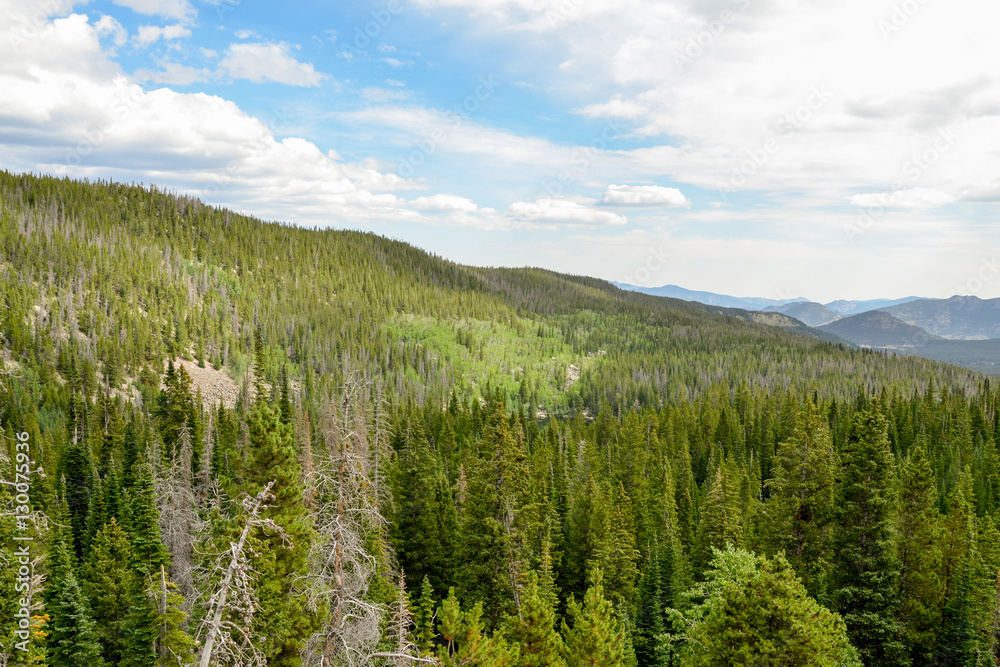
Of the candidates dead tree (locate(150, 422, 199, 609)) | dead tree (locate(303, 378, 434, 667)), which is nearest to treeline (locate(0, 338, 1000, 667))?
dead tree (locate(303, 378, 434, 667))

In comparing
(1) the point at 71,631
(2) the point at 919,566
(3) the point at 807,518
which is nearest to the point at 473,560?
(3) the point at 807,518

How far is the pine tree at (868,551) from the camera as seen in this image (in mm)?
25969

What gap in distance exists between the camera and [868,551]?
26.8 meters

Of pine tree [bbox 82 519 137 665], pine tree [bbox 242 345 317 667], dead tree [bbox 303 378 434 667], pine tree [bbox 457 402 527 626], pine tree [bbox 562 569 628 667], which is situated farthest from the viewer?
pine tree [bbox 82 519 137 665]

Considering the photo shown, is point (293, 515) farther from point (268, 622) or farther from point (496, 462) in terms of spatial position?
point (496, 462)

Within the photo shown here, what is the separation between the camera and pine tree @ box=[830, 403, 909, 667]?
2597 cm

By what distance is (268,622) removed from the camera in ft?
66.9

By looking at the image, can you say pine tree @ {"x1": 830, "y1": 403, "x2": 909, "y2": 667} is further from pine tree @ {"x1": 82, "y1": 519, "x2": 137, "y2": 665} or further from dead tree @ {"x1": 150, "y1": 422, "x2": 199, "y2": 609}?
pine tree @ {"x1": 82, "y1": 519, "x2": 137, "y2": 665}

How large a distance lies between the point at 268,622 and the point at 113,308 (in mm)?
170636

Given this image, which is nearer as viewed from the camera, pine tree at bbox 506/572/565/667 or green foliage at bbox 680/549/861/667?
green foliage at bbox 680/549/861/667

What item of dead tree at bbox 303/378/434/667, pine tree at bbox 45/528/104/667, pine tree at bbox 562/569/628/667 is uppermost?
dead tree at bbox 303/378/434/667

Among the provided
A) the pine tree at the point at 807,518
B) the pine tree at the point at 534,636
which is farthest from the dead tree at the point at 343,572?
the pine tree at the point at 807,518

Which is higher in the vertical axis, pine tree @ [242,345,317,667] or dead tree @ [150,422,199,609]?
pine tree @ [242,345,317,667]

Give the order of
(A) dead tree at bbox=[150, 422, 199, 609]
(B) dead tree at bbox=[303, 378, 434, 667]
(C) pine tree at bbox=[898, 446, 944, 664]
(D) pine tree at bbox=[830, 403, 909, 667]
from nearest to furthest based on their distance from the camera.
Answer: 1. (B) dead tree at bbox=[303, 378, 434, 667]
2. (D) pine tree at bbox=[830, 403, 909, 667]
3. (C) pine tree at bbox=[898, 446, 944, 664]
4. (A) dead tree at bbox=[150, 422, 199, 609]
